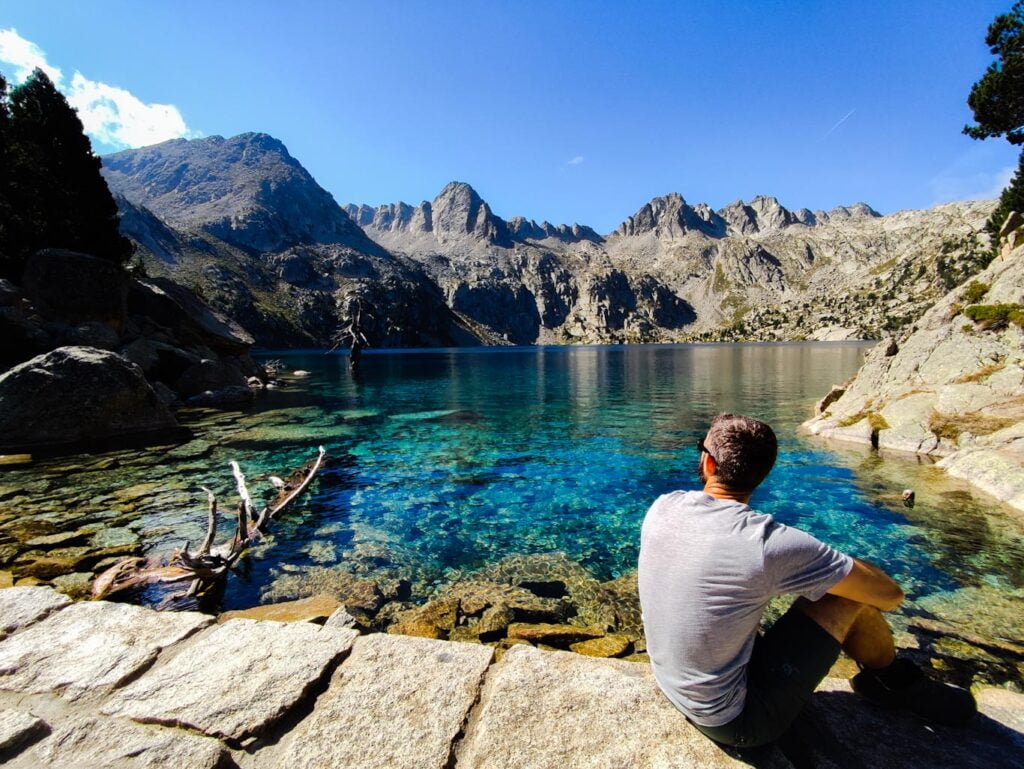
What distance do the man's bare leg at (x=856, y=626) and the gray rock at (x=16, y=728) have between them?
6.59 meters

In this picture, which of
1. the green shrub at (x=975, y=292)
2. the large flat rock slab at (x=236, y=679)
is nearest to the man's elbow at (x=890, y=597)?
the large flat rock slab at (x=236, y=679)

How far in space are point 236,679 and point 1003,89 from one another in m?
51.7

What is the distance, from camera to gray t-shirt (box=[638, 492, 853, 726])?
372cm

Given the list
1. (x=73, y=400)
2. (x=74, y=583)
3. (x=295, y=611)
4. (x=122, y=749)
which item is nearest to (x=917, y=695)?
(x=122, y=749)

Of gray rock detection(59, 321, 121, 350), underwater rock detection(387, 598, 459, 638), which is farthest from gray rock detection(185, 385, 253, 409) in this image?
underwater rock detection(387, 598, 459, 638)

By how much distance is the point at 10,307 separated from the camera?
28859 millimetres

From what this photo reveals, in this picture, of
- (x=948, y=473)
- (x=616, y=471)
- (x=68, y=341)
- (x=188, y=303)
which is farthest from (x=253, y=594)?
(x=188, y=303)

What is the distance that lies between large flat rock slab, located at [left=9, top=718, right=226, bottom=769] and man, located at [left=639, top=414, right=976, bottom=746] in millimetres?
3888

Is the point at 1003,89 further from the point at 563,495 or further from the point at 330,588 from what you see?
the point at 330,588

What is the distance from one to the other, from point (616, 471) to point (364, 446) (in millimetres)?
13526

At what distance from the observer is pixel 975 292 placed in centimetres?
2533

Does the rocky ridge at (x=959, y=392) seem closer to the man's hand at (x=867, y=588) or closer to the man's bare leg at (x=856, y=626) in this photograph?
the man's bare leg at (x=856, y=626)

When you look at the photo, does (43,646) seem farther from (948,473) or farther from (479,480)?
(948,473)

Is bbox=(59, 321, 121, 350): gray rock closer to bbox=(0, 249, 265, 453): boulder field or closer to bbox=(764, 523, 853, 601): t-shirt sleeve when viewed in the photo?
bbox=(0, 249, 265, 453): boulder field
